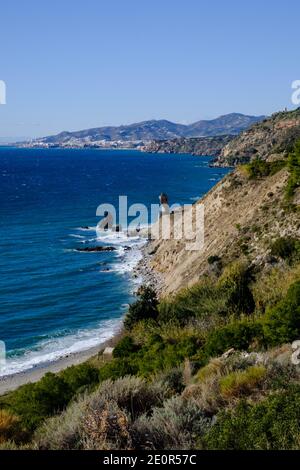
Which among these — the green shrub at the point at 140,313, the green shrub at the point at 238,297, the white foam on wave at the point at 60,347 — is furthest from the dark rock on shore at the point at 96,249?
the green shrub at the point at 238,297

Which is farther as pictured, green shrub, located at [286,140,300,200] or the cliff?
green shrub, located at [286,140,300,200]

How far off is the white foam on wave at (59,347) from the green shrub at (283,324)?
19.6 m

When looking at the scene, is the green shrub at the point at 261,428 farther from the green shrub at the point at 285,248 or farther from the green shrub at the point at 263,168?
the green shrub at the point at 263,168

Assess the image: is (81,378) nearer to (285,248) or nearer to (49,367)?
(49,367)

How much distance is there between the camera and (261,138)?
179875 millimetres

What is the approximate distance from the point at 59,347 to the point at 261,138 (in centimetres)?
15804

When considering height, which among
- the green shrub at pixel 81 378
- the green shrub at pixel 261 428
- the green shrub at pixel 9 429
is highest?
the green shrub at pixel 261 428

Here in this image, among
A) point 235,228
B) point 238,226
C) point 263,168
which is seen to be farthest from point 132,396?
point 263,168

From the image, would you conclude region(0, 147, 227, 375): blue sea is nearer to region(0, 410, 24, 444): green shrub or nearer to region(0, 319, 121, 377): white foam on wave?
region(0, 319, 121, 377): white foam on wave

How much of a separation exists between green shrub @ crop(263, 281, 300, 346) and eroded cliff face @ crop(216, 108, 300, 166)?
147m

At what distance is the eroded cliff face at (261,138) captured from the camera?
16332 centimetres

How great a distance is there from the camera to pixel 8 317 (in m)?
37.3

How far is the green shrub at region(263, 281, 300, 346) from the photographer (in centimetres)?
1350

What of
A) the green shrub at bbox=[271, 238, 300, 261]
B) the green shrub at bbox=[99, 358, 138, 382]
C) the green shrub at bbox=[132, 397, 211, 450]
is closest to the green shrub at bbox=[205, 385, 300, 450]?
the green shrub at bbox=[132, 397, 211, 450]
